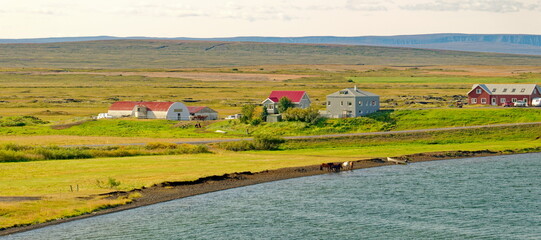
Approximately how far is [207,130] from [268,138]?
Result: 20.6m

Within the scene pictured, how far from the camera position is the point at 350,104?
118000 mm

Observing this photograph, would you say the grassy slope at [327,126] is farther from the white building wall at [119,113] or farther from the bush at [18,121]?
the white building wall at [119,113]

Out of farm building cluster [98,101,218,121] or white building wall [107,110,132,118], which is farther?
white building wall [107,110,132,118]

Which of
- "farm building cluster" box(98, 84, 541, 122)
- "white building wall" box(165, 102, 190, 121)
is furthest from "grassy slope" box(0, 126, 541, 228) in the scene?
"white building wall" box(165, 102, 190, 121)

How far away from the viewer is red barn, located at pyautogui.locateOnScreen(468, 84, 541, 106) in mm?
134625

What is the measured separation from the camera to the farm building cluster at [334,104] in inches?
4670

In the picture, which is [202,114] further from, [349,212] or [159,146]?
[349,212]


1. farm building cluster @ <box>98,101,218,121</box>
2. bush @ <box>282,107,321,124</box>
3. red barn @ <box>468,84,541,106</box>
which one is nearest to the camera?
bush @ <box>282,107,321,124</box>

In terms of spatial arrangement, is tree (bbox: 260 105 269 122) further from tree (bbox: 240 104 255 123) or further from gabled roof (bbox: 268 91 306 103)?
gabled roof (bbox: 268 91 306 103)

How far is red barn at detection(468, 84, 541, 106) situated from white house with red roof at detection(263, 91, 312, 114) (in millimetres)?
33868

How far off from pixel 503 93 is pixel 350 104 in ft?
118

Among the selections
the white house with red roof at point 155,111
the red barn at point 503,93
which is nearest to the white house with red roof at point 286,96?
the white house with red roof at point 155,111

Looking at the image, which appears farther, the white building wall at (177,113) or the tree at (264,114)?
the white building wall at (177,113)

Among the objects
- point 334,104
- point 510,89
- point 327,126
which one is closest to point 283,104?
point 334,104
